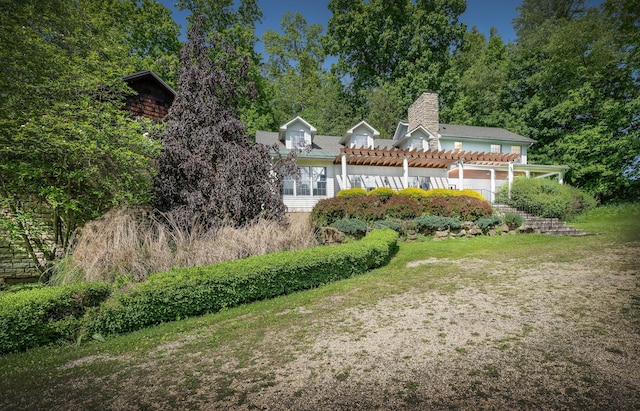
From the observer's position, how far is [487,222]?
11766 mm

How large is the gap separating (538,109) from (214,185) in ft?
91.4

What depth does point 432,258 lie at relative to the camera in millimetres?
8070

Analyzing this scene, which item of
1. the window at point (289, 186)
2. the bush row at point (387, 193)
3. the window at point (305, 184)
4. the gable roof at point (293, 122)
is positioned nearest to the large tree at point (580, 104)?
the bush row at point (387, 193)

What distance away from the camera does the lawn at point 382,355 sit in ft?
7.55

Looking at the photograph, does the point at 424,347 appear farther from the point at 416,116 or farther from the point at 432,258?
the point at 416,116

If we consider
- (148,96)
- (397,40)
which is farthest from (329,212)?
(397,40)

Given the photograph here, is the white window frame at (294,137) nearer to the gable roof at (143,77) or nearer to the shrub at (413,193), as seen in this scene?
the gable roof at (143,77)

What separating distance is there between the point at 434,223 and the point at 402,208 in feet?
4.73

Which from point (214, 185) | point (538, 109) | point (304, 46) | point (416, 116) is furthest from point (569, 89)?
point (214, 185)

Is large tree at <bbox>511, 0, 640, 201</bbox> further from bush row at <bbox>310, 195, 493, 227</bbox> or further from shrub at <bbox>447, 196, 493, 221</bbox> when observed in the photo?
bush row at <bbox>310, 195, 493, 227</bbox>

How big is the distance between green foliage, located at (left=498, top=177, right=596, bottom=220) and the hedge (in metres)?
12.1

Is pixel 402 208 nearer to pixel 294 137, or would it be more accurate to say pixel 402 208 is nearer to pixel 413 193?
pixel 413 193

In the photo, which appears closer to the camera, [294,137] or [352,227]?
[352,227]

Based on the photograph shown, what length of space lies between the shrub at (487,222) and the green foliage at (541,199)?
10.9ft
